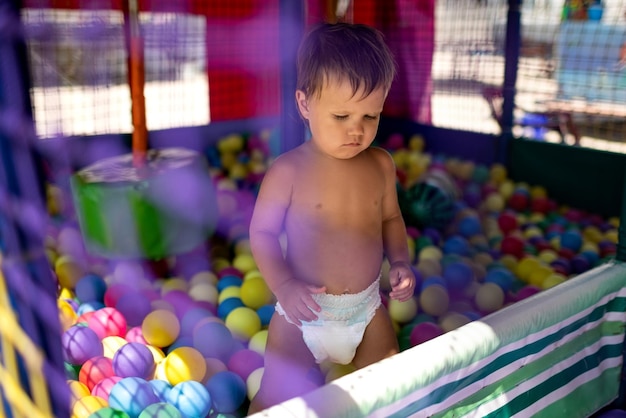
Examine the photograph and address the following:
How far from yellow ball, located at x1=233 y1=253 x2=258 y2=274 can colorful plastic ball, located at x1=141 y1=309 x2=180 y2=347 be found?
18.8 inches

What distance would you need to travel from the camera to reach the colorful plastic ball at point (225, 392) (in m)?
1.54

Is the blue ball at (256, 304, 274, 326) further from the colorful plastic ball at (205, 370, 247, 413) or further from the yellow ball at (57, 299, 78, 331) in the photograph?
the yellow ball at (57, 299, 78, 331)

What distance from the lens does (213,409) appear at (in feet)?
5.09

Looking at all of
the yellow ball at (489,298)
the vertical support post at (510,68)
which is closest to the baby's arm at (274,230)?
the yellow ball at (489,298)

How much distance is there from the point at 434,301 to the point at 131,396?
931 mm

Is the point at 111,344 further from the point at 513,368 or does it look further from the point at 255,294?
the point at 513,368

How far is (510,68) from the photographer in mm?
3379

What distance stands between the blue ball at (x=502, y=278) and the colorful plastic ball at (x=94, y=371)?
1.24 meters

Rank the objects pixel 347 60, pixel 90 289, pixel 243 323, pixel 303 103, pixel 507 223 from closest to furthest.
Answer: pixel 347 60 < pixel 303 103 < pixel 243 323 < pixel 90 289 < pixel 507 223

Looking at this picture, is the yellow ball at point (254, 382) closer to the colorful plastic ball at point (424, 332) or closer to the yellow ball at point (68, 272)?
the colorful plastic ball at point (424, 332)

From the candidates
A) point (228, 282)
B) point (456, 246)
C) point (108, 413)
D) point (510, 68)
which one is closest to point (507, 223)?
point (456, 246)

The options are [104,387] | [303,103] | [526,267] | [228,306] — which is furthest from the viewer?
[526,267]

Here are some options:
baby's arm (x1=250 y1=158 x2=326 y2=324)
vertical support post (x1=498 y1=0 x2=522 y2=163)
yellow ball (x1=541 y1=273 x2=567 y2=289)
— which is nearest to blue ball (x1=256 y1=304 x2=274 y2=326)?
baby's arm (x1=250 y1=158 x2=326 y2=324)

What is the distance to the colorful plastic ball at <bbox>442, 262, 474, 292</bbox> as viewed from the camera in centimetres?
212
